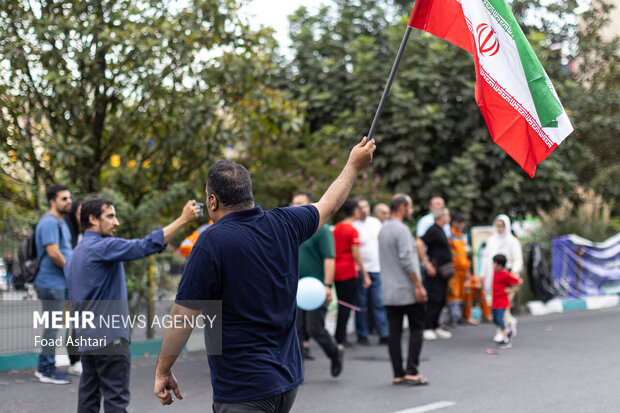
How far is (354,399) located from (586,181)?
1382 cm

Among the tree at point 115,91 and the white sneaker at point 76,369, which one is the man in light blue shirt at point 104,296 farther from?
the tree at point 115,91

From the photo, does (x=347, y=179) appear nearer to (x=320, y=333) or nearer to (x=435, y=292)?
(x=320, y=333)

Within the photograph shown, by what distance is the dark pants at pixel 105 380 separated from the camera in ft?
14.1

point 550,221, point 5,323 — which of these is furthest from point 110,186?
point 550,221

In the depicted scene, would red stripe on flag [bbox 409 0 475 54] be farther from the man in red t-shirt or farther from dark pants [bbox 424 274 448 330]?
dark pants [bbox 424 274 448 330]

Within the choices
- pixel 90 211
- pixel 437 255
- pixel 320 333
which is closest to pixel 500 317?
pixel 437 255

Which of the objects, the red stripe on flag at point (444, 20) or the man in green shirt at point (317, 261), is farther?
the man in green shirt at point (317, 261)

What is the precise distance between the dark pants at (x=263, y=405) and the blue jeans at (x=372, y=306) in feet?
22.4

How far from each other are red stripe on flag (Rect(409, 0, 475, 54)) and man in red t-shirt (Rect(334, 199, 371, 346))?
4834 millimetres

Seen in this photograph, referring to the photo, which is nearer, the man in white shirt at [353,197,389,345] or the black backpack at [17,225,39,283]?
the black backpack at [17,225,39,283]

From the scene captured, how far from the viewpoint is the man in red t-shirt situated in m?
8.77

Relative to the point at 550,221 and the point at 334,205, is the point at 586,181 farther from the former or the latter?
the point at 334,205

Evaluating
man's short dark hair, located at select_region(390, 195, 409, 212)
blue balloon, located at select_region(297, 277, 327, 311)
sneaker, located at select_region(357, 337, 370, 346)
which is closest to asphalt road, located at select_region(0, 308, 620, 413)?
sneaker, located at select_region(357, 337, 370, 346)

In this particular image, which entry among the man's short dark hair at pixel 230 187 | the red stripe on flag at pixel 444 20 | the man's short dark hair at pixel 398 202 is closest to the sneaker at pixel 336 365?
the man's short dark hair at pixel 398 202
